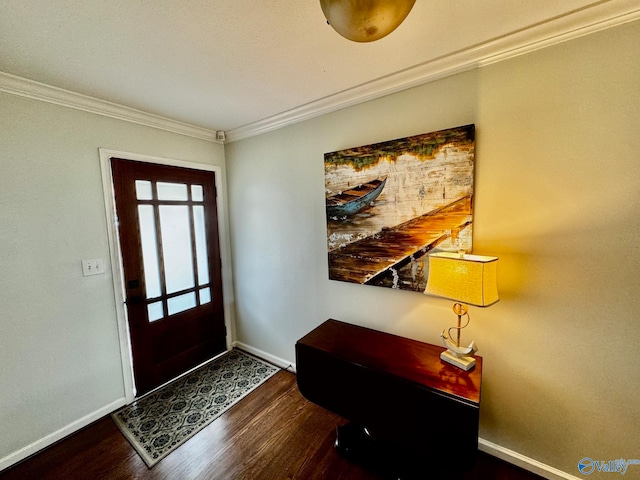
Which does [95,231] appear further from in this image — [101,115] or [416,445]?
[416,445]

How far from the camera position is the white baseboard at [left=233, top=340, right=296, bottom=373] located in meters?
2.47

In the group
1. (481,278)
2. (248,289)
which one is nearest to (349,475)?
(481,278)

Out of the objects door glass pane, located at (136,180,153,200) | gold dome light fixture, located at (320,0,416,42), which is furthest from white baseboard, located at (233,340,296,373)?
gold dome light fixture, located at (320,0,416,42)

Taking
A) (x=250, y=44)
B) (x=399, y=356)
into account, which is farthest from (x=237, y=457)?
(x=250, y=44)

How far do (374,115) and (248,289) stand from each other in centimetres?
207

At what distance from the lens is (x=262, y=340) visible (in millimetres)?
2666

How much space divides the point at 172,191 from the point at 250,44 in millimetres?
1529

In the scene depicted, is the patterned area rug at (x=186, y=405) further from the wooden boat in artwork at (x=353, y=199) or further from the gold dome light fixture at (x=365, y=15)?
the gold dome light fixture at (x=365, y=15)

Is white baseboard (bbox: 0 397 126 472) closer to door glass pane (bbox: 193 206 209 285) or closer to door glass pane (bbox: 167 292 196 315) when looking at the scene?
door glass pane (bbox: 167 292 196 315)

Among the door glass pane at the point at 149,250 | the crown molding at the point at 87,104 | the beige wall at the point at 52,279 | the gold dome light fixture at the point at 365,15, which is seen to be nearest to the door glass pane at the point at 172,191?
the door glass pane at the point at 149,250

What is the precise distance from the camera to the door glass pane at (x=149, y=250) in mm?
2127

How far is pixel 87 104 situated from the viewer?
1798 mm

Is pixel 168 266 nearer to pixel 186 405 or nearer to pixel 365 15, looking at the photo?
pixel 186 405

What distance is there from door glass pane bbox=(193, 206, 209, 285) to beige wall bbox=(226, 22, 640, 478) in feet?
5.91
